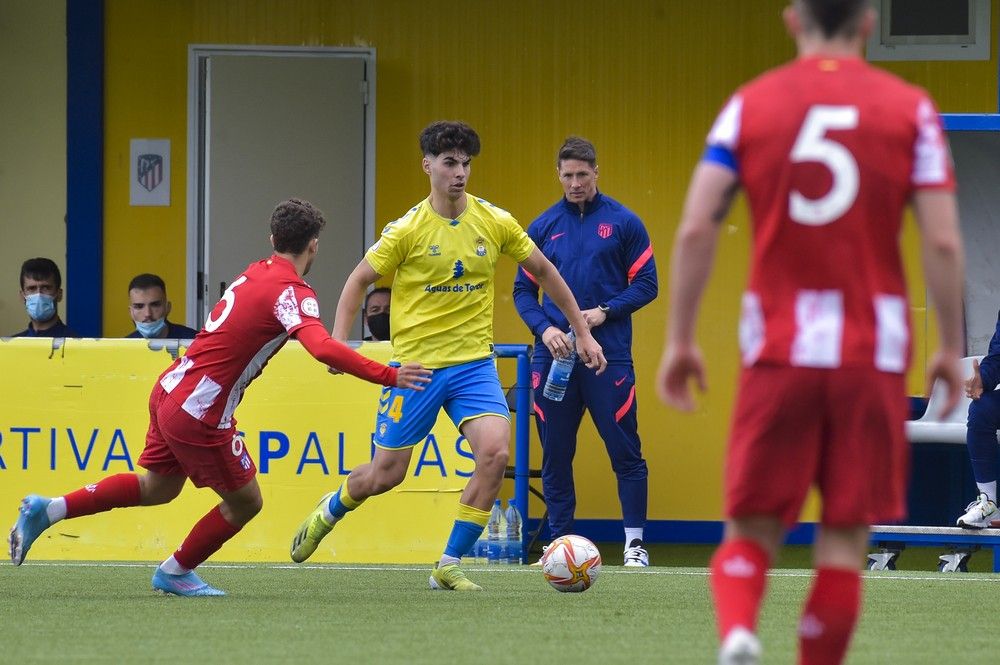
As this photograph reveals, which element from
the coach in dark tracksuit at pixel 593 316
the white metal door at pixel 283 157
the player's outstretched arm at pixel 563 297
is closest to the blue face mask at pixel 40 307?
the white metal door at pixel 283 157

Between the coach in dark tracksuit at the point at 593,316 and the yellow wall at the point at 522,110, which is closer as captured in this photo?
the coach in dark tracksuit at the point at 593,316

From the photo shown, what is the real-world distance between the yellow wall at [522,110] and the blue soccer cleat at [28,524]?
14.8 feet

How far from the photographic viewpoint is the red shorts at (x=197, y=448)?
6516 mm

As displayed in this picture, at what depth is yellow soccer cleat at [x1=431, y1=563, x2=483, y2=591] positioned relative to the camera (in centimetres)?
702

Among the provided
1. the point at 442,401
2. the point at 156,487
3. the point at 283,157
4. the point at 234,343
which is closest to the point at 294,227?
the point at 234,343

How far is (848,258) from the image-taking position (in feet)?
11.2

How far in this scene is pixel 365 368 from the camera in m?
6.17

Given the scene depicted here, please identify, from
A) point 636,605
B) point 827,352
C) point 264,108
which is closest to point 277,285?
point 636,605

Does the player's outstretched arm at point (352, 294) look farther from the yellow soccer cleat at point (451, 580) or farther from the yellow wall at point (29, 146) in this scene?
the yellow wall at point (29, 146)

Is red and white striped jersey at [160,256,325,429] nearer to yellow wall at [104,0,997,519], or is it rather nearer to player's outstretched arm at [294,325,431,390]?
player's outstretched arm at [294,325,431,390]

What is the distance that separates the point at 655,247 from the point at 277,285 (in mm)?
4914

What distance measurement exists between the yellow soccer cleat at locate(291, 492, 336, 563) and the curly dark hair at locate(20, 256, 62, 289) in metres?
3.64

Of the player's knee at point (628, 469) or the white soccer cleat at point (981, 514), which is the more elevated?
the player's knee at point (628, 469)

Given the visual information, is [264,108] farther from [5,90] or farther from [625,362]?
[625,362]
